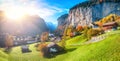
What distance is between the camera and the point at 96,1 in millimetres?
186375

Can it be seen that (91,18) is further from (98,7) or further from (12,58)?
(12,58)

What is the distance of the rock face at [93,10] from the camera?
17888 cm

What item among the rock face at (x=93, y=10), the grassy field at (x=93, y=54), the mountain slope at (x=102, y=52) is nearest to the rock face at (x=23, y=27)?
the rock face at (x=93, y=10)

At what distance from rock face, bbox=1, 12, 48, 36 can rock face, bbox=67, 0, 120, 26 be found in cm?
1923

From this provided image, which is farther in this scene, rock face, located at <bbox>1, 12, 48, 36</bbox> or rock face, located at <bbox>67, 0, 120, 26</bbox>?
rock face, located at <bbox>67, 0, 120, 26</bbox>

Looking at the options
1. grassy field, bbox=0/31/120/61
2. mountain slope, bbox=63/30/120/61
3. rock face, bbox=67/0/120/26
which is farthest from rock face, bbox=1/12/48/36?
mountain slope, bbox=63/30/120/61

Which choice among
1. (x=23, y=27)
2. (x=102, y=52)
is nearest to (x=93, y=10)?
(x=23, y=27)

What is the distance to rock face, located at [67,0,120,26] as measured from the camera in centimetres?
17888

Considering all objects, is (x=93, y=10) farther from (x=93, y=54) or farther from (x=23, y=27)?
(x=93, y=54)

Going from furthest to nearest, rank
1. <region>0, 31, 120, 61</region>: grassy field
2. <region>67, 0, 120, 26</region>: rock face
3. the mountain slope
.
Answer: <region>67, 0, 120, 26</region>: rock face → <region>0, 31, 120, 61</region>: grassy field → the mountain slope

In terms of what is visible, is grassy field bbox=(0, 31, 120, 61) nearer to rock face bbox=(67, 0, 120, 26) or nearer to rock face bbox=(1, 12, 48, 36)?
rock face bbox=(1, 12, 48, 36)

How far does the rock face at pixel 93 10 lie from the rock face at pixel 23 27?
19231 mm

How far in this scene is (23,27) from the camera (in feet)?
591

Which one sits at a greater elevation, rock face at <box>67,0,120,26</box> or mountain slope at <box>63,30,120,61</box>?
rock face at <box>67,0,120,26</box>
